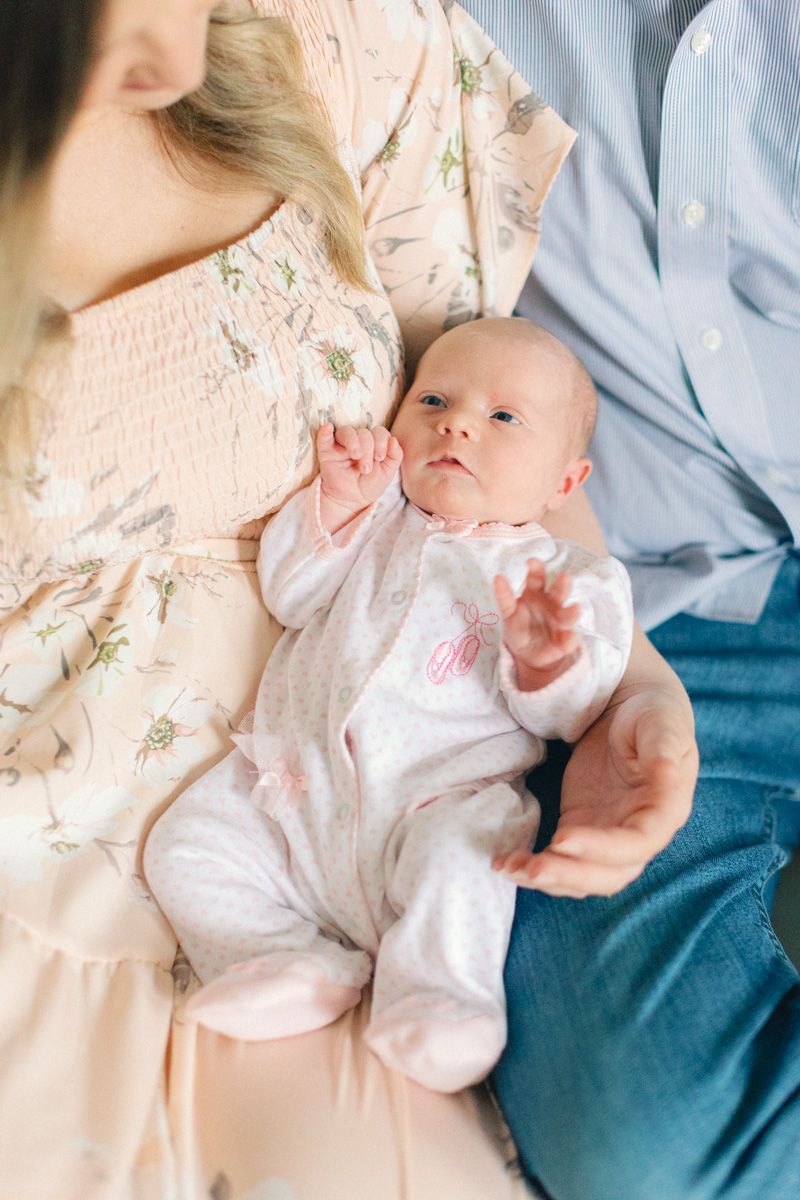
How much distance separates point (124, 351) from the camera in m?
0.89

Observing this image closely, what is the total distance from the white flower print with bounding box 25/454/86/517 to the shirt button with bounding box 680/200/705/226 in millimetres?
898

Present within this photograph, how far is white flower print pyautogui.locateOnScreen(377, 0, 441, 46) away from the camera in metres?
1.08

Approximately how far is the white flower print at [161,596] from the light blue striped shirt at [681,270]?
2.24 feet

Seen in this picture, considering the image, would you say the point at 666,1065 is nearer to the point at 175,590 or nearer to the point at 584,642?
the point at 584,642

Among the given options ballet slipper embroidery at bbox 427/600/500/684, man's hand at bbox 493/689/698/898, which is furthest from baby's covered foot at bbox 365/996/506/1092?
ballet slipper embroidery at bbox 427/600/500/684

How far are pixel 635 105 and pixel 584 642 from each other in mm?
789

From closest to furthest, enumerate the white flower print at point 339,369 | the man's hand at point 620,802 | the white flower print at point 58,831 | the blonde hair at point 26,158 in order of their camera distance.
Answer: the blonde hair at point 26,158, the man's hand at point 620,802, the white flower print at point 58,831, the white flower print at point 339,369

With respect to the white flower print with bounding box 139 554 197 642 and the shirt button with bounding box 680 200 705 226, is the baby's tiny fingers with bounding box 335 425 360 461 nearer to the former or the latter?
the white flower print with bounding box 139 554 197 642

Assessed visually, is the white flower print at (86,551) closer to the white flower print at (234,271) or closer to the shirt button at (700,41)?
the white flower print at (234,271)

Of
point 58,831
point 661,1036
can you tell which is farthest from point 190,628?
point 661,1036

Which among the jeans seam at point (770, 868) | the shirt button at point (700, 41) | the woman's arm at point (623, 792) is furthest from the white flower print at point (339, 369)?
the jeans seam at point (770, 868)

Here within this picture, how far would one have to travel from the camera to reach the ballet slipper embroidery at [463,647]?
0.98m

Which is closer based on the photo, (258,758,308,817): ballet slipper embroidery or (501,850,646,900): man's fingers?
(501,850,646,900): man's fingers

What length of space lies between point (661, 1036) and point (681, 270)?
1.00 metres
